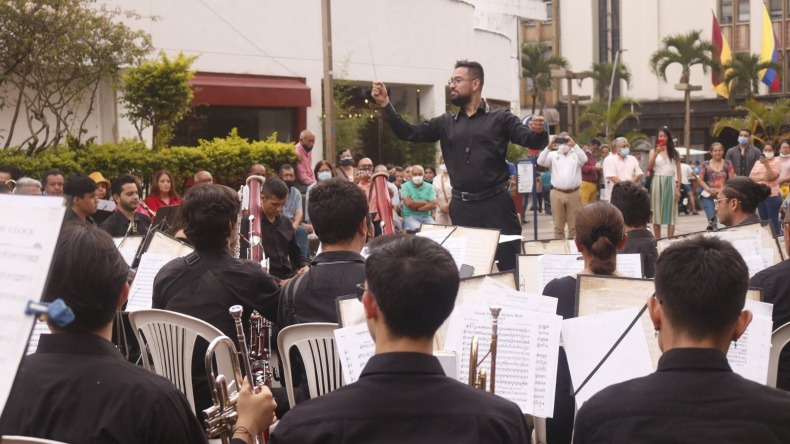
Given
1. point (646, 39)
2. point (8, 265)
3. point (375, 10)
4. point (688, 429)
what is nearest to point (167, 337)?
point (688, 429)

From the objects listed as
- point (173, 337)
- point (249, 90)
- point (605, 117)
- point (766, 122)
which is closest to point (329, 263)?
point (173, 337)

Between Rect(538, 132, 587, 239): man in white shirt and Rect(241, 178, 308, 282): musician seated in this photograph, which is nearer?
Rect(241, 178, 308, 282): musician seated

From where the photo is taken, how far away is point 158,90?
17.3 m

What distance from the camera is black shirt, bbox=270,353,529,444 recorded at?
250cm

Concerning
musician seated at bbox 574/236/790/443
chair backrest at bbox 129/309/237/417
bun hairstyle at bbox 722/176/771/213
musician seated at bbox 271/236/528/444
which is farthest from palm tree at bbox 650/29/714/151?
musician seated at bbox 271/236/528/444

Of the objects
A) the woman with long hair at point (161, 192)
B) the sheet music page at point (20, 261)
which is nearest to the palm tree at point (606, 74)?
the woman with long hair at point (161, 192)

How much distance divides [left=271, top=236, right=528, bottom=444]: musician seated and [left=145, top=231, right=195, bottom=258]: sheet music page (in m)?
3.72

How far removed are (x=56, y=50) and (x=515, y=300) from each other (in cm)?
1348

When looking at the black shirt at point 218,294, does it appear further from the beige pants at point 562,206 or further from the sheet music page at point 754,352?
the beige pants at point 562,206

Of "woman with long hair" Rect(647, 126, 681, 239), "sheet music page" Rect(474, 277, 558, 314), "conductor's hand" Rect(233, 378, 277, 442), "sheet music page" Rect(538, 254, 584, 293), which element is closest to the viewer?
"conductor's hand" Rect(233, 378, 277, 442)

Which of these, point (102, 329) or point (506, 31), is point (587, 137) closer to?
point (506, 31)

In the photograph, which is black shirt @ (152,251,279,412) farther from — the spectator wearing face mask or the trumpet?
the spectator wearing face mask

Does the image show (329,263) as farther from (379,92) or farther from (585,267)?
(379,92)

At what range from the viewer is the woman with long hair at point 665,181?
16.5 m
